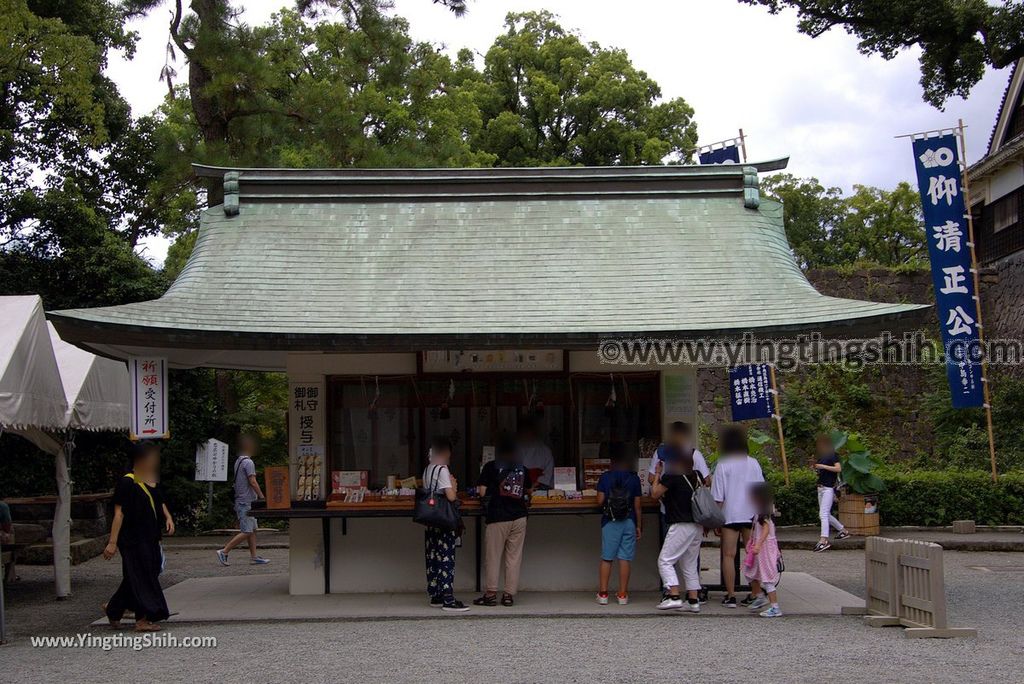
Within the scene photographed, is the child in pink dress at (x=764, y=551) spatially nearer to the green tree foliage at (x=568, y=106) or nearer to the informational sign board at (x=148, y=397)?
the informational sign board at (x=148, y=397)

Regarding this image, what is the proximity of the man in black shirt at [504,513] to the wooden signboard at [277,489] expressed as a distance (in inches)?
89.0

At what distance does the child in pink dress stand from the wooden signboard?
5110mm

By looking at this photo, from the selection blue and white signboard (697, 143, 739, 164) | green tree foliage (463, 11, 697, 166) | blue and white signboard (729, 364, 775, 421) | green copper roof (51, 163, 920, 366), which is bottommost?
blue and white signboard (729, 364, 775, 421)

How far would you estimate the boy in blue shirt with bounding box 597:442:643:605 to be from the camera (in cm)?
1066

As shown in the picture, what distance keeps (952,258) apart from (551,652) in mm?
13834

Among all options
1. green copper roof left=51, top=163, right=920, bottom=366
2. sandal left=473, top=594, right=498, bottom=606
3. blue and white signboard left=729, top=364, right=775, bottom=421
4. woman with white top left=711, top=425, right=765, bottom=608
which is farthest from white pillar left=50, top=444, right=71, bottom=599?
blue and white signboard left=729, top=364, right=775, bottom=421

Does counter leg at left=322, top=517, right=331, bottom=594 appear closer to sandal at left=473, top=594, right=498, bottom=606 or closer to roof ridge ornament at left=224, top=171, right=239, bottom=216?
sandal at left=473, top=594, right=498, bottom=606

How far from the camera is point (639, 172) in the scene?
13227 millimetres

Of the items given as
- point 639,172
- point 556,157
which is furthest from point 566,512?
point 556,157

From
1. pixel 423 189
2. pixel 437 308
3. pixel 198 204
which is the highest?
pixel 198 204

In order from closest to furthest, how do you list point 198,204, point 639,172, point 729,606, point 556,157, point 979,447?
point 729,606 → point 639,172 → point 979,447 → point 198,204 → point 556,157

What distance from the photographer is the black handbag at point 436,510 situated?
1040 cm

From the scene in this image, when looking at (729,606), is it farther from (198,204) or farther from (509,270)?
(198,204)

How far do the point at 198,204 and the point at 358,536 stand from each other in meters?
16.5
